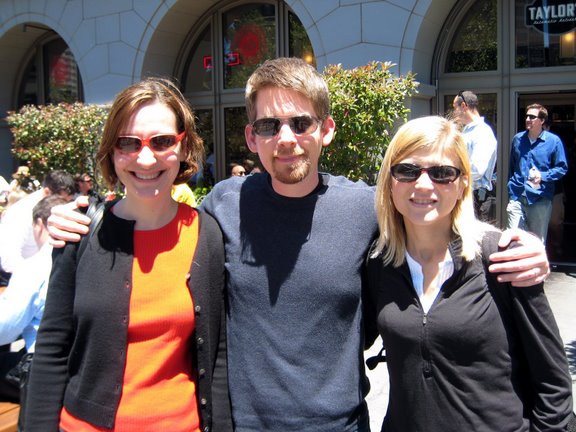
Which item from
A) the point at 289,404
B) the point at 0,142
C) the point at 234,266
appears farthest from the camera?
the point at 0,142

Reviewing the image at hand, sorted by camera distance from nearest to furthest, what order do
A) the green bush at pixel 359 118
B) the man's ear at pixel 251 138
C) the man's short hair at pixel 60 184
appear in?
the man's ear at pixel 251 138
the man's short hair at pixel 60 184
the green bush at pixel 359 118

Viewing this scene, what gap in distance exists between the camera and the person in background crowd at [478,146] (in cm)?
709

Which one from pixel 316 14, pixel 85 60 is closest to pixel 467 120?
pixel 316 14

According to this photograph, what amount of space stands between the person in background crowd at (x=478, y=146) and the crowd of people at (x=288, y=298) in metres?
5.03

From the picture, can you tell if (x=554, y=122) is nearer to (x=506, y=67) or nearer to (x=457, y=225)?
(x=506, y=67)

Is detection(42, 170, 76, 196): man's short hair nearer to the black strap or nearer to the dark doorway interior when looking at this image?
the black strap

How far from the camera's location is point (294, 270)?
7.17 feet

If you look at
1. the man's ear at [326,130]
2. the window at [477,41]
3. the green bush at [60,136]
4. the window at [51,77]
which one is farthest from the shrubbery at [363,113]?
the window at [51,77]

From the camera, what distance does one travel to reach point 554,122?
11.8 metres

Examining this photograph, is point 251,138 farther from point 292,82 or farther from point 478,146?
point 478,146

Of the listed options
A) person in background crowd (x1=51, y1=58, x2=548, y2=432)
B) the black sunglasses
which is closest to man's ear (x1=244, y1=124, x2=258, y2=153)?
person in background crowd (x1=51, y1=58, x2=548, y2=432)

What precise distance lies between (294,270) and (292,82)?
28.8 inches

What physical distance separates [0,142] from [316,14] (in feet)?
30.1

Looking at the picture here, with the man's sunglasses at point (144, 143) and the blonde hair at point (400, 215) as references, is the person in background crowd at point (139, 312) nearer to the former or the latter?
the man's sunglasses at point (144, 143)
